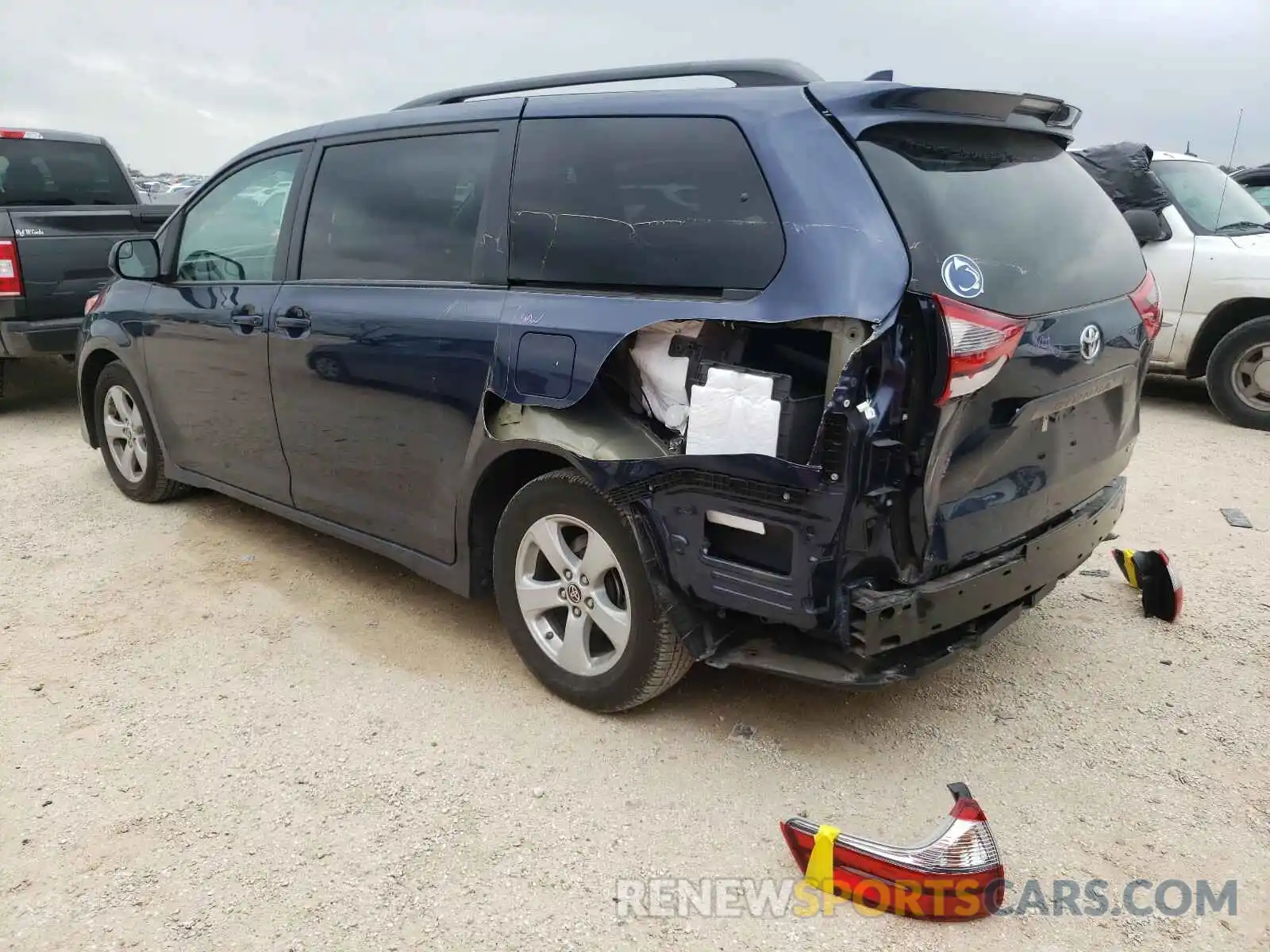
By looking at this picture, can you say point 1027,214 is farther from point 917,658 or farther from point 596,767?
point 596,767

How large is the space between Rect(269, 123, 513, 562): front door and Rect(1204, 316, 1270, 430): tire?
5.79m

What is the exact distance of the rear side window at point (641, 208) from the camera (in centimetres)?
256

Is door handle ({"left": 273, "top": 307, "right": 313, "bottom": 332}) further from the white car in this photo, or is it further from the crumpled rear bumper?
the white car

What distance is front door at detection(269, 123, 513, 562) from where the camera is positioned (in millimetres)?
3188

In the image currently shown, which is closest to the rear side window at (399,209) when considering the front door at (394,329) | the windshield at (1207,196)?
the front door at (394,329)

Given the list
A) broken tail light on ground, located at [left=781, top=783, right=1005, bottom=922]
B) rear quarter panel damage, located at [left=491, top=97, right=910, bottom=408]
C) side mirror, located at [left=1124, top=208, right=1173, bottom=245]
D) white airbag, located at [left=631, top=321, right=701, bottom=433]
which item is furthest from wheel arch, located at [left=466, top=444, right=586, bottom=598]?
side mirror, located at [left=1124, top=208, right=1173, bottom=245]

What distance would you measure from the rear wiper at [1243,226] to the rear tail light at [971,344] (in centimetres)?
577

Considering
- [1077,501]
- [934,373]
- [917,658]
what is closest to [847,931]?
[917,658]

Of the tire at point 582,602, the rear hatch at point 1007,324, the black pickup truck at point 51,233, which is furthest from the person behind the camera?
the black pickup truck at point 51,233

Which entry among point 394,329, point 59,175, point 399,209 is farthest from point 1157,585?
point 59,175

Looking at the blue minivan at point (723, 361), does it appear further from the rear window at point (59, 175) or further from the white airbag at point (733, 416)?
the rear window at point (59, 175)

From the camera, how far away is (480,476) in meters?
3.20

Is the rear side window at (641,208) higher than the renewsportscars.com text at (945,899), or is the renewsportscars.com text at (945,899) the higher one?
the rear side window at (641,208)

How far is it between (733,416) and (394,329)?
4.76ft
